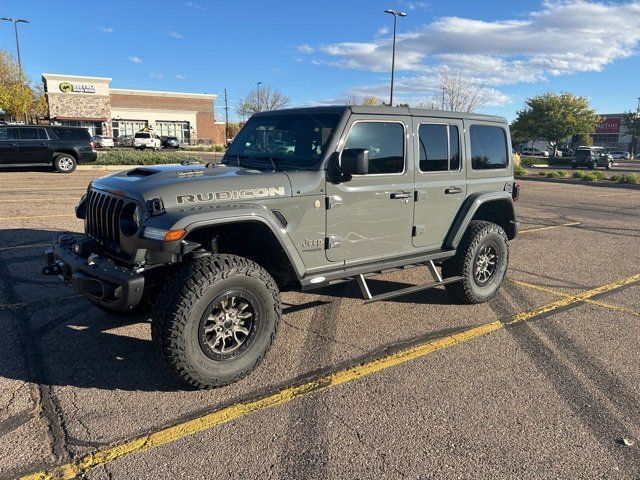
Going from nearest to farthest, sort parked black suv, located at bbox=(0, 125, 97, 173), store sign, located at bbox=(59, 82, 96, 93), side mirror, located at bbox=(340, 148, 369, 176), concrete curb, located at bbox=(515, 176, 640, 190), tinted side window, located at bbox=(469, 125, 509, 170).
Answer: side mirror, located at bbox=(340, 148, 369, 176), tinted side window, located at bbox=(469, 125, 509, 170), parked black suv, located at bbox=(0, 125, 97, 173), concrete curb, located at bbox=(515, 176, 640, 190), store sign, located at bbox=(59, 82, 96, 93)

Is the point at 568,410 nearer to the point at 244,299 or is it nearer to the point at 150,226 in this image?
the point at 244,299

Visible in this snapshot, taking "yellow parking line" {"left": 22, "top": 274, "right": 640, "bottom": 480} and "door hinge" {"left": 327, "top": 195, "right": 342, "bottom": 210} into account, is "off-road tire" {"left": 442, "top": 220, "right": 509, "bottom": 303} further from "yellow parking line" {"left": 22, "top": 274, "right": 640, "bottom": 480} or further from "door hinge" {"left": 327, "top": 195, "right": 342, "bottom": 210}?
"door hinge" {"left": 327, "top": 195, "right": 342, "bottom": 210}

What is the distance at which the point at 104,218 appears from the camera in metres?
3.62

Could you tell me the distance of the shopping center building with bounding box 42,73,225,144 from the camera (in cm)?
5384

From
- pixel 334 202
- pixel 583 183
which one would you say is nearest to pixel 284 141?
pixel 334 202

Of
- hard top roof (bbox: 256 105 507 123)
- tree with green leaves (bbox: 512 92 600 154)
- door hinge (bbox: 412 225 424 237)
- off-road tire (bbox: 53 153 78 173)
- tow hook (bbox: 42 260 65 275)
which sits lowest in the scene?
tow hook (bbox: 42 260 65 275)

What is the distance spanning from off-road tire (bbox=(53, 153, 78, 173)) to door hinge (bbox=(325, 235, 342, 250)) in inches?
636

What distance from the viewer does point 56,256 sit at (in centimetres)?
382

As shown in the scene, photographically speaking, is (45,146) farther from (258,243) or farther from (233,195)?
(233,195)

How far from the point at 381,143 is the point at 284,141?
0.86 metres

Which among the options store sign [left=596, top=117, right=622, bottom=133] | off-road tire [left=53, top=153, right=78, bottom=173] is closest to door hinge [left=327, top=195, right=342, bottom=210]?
off-road tire [left=53, top=153, right=78, bottom=173]

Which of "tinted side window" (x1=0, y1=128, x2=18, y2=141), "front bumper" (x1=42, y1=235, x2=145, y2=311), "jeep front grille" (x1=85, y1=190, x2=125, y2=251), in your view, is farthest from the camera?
"tinted side window" (x1=0, y1=128, x2=18, y2=141)

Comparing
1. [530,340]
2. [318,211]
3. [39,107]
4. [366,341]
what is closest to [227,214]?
[318,211]

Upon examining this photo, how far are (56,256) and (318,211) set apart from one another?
2090 mm
